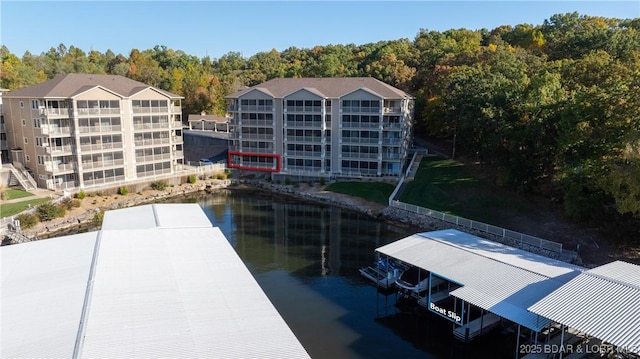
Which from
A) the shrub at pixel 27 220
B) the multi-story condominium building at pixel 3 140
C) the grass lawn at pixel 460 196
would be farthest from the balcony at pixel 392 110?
the multi-story condominium building at pixel 3 140

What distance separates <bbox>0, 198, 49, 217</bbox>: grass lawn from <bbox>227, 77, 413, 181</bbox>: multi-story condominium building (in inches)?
926

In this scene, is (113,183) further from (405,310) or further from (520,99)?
(520,99)

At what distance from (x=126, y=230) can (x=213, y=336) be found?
45.0ft

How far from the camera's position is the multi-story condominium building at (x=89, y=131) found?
44.8m

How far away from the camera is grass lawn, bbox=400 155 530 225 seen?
125ft

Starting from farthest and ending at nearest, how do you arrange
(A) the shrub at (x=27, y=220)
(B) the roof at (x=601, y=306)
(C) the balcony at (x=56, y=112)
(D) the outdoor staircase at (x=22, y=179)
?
(D) the outdoor staircase at (x=22, y=179) → (C) the balcony at (x=56, y=112) → (A) the shrub at (x=27, y=220) → (B) the roof at (x=601, y=306)

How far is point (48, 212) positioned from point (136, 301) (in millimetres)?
26437

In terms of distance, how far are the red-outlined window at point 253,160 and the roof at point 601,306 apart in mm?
41476

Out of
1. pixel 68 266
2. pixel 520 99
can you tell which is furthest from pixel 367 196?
pixel 68 266

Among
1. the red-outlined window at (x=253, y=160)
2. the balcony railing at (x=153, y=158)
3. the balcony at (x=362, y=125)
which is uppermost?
the balcony at (x=362, y=125)

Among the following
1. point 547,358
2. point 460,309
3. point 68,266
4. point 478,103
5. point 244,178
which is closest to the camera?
point 547,358

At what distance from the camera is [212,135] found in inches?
2749

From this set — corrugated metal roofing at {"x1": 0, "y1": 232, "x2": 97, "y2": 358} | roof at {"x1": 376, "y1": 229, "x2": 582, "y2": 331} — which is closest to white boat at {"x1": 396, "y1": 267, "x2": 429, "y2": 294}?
roof at {"x1": 376, "y1": 229, "x2": 582, "y2": 331}

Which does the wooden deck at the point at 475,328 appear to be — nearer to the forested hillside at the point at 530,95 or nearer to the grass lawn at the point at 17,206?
the forested hillside at the point at 530,95
